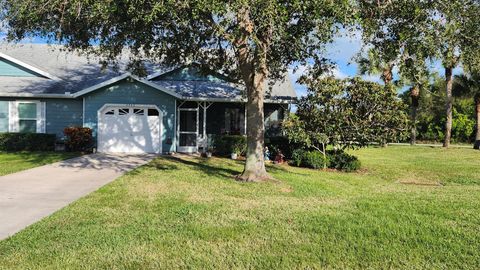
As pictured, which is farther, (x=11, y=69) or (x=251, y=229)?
(x=11, y=69)

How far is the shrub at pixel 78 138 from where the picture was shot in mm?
19359

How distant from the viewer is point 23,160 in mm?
15922

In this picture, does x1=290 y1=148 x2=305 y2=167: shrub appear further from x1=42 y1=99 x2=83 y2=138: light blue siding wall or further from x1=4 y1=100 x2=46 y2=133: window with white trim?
x1=4 y1=100 x2=46 y2=133: window with white trim

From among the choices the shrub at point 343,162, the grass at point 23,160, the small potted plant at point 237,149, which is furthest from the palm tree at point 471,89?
the grass at point 23,160

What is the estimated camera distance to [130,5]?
27.0 ft

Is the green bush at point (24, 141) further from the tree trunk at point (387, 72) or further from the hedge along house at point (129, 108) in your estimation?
the tree trunk at point (387, 72)

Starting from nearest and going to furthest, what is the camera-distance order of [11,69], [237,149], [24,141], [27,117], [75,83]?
[237,149] < [24,141] < [27,117] < [11,69] < [75,83]

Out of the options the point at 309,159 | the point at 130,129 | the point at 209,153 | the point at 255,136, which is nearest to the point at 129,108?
the point at 130,129

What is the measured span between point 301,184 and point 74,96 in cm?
1268

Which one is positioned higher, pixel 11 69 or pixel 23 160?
pixel 11 69

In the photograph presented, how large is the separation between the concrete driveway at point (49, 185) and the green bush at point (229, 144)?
383 centimetres

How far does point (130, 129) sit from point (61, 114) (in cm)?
355

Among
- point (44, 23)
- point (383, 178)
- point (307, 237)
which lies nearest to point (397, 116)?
point (383, 178)

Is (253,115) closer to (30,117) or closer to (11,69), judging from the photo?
(30,117)
